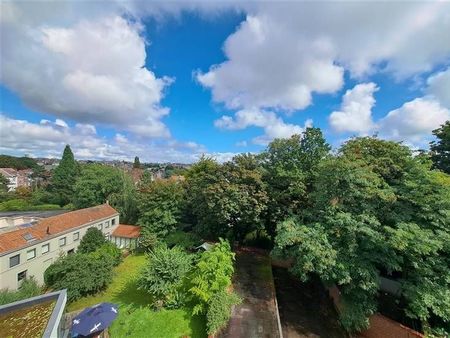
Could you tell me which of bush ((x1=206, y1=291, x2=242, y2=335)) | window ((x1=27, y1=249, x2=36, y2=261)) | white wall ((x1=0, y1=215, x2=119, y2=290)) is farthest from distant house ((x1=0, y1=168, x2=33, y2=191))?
bush ((x1=206, y1=291, x2=242, y2=335))

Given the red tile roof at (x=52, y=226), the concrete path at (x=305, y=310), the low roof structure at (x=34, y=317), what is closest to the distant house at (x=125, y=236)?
the red tile roof at (x=52, y=226)

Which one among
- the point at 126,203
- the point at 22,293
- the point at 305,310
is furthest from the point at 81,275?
the point at 126,203

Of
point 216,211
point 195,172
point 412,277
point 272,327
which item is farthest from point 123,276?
point 412,277

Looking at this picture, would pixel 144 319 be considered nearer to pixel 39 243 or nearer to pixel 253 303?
pixel 253 303

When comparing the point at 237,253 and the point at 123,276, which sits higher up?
the point at 237,253

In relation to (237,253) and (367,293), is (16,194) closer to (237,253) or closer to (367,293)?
(237,253)
